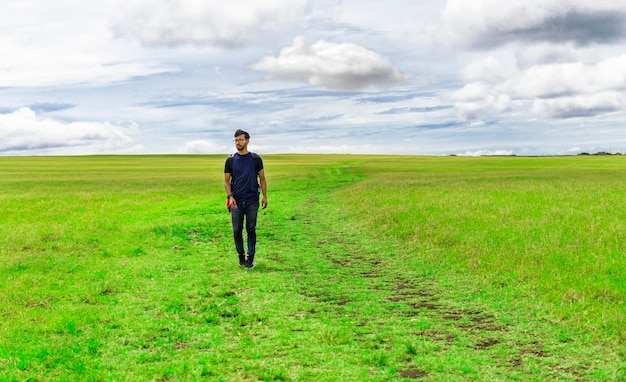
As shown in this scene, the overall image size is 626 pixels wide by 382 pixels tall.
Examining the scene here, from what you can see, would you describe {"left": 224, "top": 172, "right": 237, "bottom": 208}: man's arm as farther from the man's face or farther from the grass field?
the grass field

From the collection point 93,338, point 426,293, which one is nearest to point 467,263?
point 426,293

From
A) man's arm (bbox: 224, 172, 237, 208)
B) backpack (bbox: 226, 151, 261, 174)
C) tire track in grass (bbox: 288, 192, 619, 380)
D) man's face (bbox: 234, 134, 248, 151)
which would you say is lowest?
tire track in grass (bbox: 288, 192, 619, 380)

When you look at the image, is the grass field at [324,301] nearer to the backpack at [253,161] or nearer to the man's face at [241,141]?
the backpack at [253,161]

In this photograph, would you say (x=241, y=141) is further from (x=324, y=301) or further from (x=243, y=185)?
(x=324, y=301)

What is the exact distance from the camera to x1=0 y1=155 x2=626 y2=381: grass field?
7090 mm

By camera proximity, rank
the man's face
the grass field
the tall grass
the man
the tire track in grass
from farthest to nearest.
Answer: the man < the man's face < the tall grass < the grass field < the tire track in grass

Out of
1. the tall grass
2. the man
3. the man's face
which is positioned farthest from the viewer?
the man

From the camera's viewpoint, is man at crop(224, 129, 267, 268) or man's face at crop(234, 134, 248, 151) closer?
man's face at crop(234, 134, 248, 151)

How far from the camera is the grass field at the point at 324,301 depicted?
7090 millimetres

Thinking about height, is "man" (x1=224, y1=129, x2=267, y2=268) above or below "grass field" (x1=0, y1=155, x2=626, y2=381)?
above

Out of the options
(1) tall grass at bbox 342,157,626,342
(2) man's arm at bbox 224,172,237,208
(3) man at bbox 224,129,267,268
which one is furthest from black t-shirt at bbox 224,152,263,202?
(1) tall grass at bbox 342,157,626,342

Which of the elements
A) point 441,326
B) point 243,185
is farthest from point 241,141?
point 441,326

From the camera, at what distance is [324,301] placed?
10.4 m

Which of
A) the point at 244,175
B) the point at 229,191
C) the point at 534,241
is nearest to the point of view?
the point at 244,175
